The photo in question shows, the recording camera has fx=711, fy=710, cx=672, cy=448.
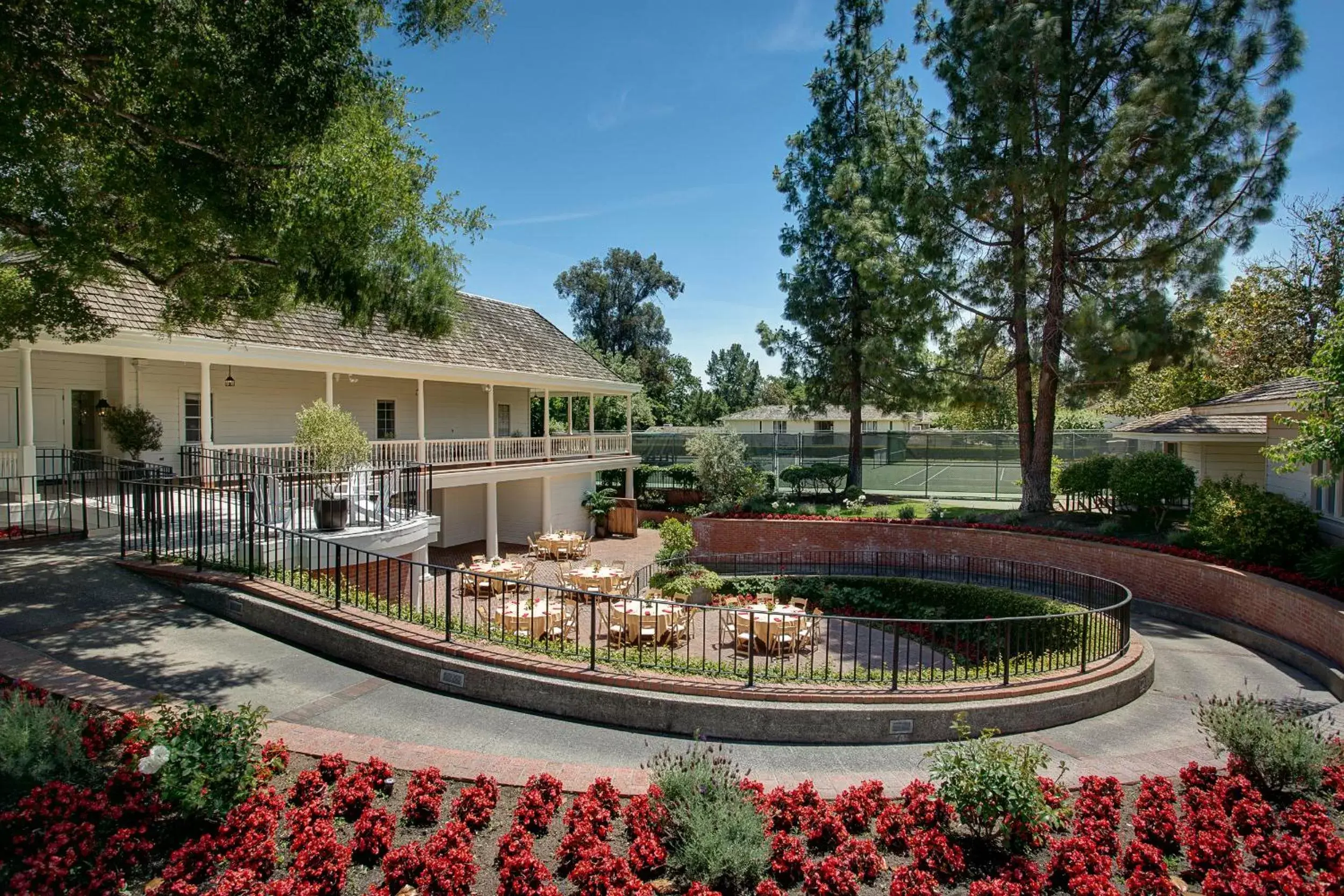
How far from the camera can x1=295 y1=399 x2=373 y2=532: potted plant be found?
11656mm

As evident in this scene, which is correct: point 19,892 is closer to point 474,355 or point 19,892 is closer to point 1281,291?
point 474,355

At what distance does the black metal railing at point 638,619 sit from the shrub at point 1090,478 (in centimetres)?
544

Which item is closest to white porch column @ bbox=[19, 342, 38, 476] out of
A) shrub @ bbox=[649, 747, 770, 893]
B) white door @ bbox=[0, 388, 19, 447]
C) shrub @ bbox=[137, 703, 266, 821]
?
white door @ bbox=[0, 388, 19, 447]

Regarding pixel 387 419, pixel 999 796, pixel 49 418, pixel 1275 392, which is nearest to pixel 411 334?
pixel 49 418

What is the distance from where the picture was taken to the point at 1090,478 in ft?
65.0

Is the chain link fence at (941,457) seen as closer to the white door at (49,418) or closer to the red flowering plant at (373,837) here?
the white door at (49,418)

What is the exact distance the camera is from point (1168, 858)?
4.79 metres

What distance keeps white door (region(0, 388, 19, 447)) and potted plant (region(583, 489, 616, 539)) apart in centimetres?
1558

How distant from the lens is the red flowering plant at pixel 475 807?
473 cm

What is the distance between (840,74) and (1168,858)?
27.9 metres

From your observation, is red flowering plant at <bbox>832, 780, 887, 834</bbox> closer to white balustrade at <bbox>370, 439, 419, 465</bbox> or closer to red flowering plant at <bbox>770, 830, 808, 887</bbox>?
red flowering plant at <bbox>770, 830, 808, 887</bbox>

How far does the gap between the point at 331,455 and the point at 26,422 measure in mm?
5672

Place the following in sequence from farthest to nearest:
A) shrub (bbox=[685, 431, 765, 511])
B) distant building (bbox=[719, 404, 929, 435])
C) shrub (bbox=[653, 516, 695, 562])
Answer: distant building (bbox=[719, 404, 929, 435]) < shrub (bbox=[685, 431, 765, 511]) < shrub (bbox=[653, 516, 695, 562])

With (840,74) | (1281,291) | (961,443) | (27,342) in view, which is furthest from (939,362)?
(27,342)
